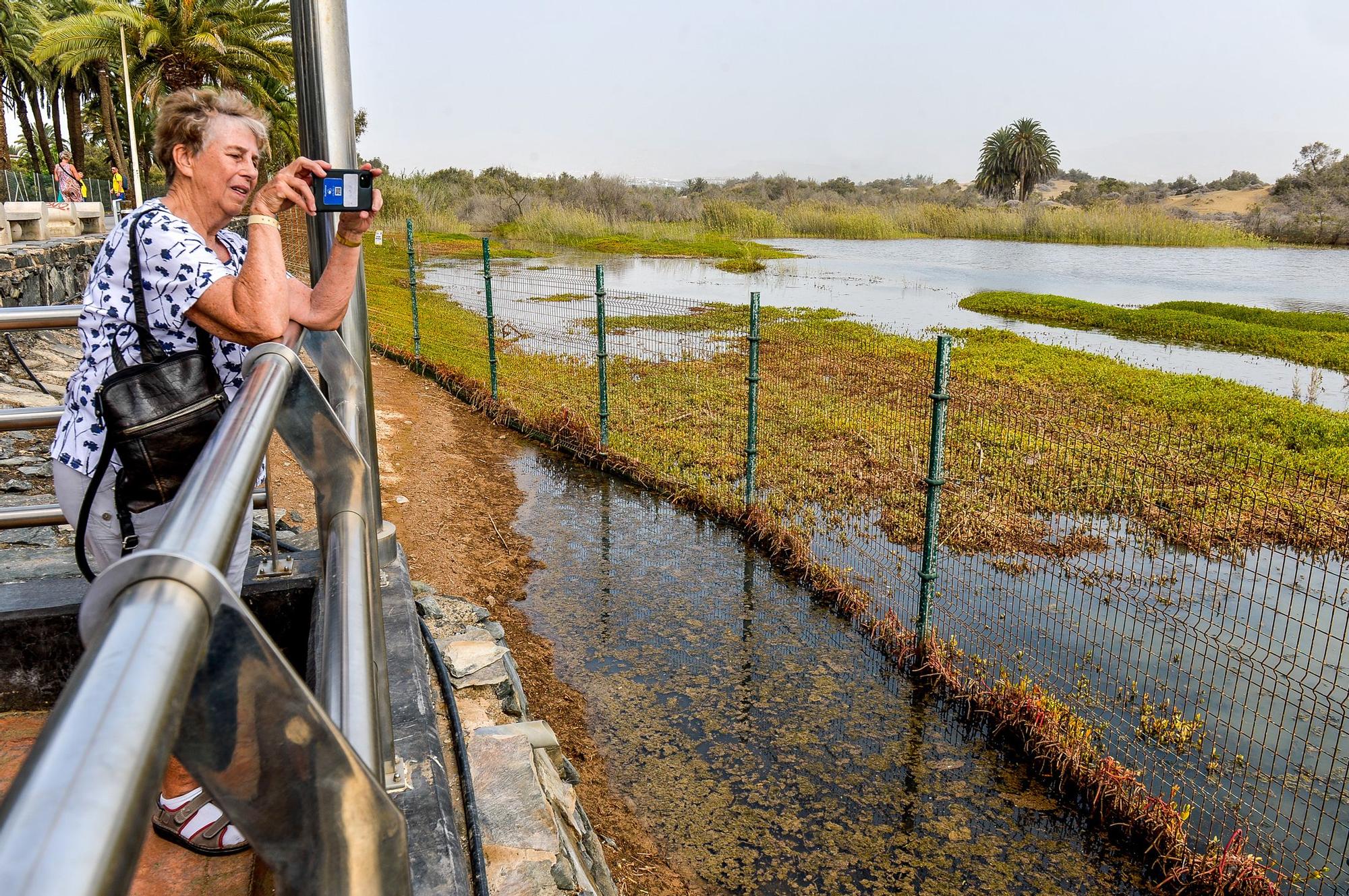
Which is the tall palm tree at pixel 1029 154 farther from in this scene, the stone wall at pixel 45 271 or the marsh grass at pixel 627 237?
the stone wall at pixel 45 271

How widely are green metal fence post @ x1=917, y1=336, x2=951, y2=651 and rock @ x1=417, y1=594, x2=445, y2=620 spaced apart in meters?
2.59

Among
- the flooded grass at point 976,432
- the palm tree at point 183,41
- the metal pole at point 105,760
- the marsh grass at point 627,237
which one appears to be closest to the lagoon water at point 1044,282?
the marsh grass at point 627,237

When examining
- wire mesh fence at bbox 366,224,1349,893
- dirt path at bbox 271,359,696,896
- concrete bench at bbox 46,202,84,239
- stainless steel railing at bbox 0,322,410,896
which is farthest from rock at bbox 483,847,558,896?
→ concrete bench at bbox 46,202,84,239

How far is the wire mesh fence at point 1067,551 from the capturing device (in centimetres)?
426

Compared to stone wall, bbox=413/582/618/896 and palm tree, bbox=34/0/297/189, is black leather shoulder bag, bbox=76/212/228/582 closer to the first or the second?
stone wall, bbox=413/582/618/896

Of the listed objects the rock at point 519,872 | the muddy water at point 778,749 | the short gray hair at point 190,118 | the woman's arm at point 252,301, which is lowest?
the muddy water at point 778,749

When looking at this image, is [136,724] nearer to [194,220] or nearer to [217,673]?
[217,673]

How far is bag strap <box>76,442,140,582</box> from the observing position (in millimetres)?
2164

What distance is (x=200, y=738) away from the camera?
62 cm

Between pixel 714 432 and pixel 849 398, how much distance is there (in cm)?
215

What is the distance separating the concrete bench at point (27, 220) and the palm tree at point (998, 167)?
7305 cm

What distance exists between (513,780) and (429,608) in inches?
66.0

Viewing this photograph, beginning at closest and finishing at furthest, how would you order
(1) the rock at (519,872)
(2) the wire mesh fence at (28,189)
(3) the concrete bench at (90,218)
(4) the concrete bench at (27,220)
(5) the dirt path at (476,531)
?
(1) the rock at (519,872) < (5) the dirt path at (476,531) < (4) the concrete bench at (27,220) < (3) the concrete bench at (90,218) < (2) the wire mesh fence at (28,189)

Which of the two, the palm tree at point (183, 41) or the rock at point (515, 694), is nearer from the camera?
the rock at point (515, 694)
